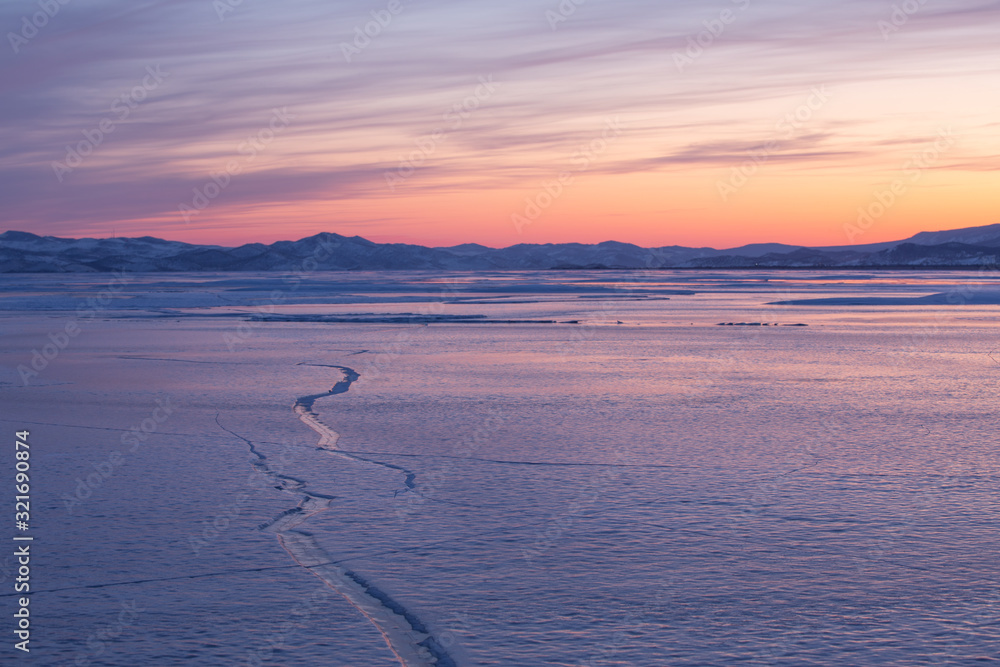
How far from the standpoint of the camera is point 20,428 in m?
8.46

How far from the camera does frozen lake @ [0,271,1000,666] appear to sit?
12.4 feet

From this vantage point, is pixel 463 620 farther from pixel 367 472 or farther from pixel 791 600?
pixel 367 472

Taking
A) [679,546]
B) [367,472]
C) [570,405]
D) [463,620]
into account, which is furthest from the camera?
[570,405]

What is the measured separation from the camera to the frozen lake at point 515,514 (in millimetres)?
3783

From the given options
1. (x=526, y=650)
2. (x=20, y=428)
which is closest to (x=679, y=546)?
(x=526, y=650)

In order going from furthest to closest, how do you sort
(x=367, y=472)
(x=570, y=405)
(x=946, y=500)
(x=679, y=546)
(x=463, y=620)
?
(x=570, y=405) → (x=367, y=472) → (x=946, y=500) → (x=679, y=546) → (x=463, y=620)

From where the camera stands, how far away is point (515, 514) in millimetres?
5492

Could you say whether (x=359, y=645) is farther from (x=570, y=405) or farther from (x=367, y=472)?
(x=570, y=405)

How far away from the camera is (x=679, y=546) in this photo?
4.83 meters

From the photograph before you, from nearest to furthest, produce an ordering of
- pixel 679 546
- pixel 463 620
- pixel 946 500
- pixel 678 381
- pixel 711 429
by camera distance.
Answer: pixel 463 620 → pixel 679 546 → pixel 946 500 → pixel 711 429 → pixel 678 381

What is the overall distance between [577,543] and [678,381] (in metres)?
6.60

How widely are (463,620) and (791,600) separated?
145 centimetres

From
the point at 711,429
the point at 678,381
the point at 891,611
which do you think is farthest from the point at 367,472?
the point at 678,381

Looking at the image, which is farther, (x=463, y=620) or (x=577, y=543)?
(x=577, y=543)
